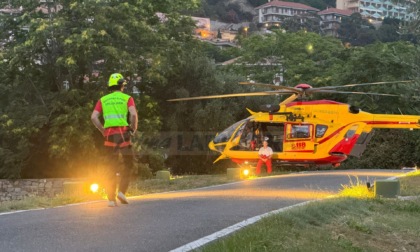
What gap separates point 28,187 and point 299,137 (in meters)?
15.8

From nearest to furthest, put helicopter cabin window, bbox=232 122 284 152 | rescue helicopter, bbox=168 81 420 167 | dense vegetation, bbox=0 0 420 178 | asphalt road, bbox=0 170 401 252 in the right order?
asphalt road, bbox=0 170 401 252 < rescue helicopter, bbox=168 81 420 167 < helicopter cabin window, bbox=232 122 284 152 < dense vegetation, bbox=0 0 420 178

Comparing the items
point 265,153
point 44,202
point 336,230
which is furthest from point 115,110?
point 265,153

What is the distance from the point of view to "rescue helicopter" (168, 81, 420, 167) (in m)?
19.9

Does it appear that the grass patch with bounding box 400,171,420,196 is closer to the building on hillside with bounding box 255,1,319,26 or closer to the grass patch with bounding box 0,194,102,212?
the grass patch with bounding box 0,194,102,212

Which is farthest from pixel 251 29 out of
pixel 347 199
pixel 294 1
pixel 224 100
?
pixel 347 199

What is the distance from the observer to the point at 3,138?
30109 millimetres

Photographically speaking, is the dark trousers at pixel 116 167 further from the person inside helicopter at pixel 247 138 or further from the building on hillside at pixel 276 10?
the building on hillside at pixel 276 10

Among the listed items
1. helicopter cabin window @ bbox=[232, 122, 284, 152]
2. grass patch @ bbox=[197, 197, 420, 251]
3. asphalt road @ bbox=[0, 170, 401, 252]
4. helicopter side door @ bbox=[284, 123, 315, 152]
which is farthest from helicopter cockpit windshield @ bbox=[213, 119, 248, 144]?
asphalt road @ bbox=[0, 170, 401, 252]

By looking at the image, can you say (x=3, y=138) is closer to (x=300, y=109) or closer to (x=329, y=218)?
(x=300, y=109)

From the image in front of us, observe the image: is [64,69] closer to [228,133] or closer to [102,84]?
[102,84]

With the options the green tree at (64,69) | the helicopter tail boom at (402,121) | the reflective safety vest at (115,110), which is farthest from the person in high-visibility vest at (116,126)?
the green tree at (64,69)

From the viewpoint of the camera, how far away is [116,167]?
995 cm

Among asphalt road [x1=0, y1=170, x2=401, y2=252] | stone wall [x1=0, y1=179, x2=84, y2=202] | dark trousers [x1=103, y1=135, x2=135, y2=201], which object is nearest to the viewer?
asphalt road [x1=0, y1=170, x2=401, y2=252]

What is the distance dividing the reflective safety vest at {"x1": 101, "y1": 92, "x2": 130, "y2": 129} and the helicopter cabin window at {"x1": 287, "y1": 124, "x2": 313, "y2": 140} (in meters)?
12.0
